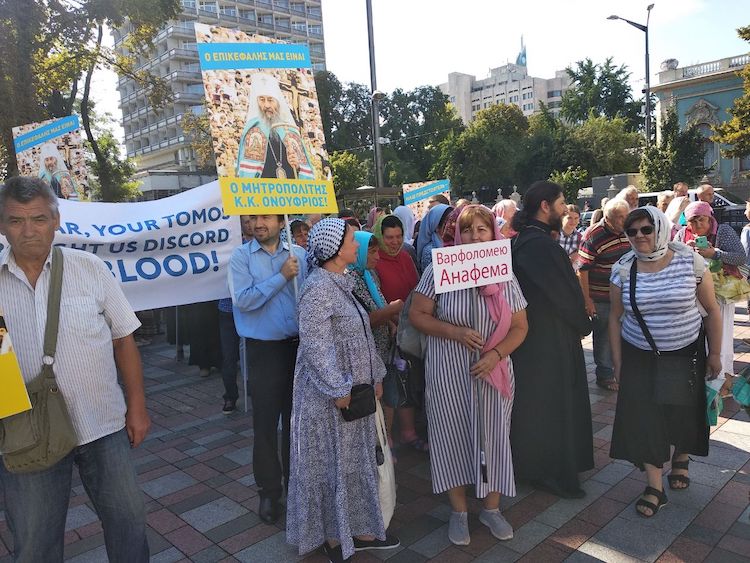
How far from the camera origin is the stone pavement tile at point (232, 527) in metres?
3.35

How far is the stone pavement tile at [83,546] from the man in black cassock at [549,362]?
8.60 feet

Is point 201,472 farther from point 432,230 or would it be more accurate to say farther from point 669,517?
point 669,517

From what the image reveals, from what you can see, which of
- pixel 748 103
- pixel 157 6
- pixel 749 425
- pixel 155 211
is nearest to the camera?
pixel 749 425

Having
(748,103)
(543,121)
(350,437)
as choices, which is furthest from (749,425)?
(543,121)

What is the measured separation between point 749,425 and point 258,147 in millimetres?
4241

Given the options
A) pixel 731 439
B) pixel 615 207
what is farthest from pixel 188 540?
pixel 615 207

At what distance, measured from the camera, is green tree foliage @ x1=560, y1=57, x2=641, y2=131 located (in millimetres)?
56344

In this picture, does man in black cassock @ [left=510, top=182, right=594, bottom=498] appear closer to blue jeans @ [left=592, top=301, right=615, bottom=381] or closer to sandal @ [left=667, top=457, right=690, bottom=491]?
sandal @ [left=667, top=457, right=690, bottom=491]

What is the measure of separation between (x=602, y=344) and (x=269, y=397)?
3.66 metres

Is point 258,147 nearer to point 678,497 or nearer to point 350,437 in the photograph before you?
point 350,437

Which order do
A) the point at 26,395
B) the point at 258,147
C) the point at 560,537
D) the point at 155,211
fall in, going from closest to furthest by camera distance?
1. the point at 26,395
2. the point at 560,537
3. the point at 258,147
4. the point at 155,211

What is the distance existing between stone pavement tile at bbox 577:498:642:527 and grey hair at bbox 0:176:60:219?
3.22m

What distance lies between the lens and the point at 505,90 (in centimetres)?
12094

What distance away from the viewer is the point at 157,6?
14555mm
